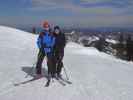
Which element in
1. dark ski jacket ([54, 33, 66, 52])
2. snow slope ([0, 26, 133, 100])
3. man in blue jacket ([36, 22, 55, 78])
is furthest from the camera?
dark ski jacket ([54, 33, 66, 52])

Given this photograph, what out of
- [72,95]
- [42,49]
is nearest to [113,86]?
[72,95]

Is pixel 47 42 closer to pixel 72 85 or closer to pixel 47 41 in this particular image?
pixel 47 41

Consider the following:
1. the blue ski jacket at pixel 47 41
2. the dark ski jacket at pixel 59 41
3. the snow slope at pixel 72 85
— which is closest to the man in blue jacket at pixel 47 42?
the blue ski jacket at pixel 47 41

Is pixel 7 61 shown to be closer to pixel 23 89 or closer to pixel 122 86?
pixel 23 89

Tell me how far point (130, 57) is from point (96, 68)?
39.2 metres

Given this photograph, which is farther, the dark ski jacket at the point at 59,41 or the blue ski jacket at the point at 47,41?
the dark ski jacket at the point at 59,41

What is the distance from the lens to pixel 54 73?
10.9m

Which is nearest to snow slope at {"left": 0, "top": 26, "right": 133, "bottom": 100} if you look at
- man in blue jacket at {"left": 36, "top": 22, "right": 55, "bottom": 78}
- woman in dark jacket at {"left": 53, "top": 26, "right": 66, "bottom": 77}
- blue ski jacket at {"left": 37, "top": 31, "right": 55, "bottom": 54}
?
man in blue jacket at {"left": 36, "top": 22, "right": 55, "bottom": 78}

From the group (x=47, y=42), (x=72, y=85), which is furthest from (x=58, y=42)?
(x=72, y=85)

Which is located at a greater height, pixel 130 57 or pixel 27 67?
pixel 27 67

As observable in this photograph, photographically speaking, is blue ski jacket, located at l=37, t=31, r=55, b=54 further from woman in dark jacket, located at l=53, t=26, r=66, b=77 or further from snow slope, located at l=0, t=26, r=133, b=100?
snow slope, located at l=0, t=26, r=133, b=100

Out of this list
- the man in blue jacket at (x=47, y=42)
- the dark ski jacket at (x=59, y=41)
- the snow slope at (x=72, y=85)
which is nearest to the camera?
the snow slope at (x=72, y=85)

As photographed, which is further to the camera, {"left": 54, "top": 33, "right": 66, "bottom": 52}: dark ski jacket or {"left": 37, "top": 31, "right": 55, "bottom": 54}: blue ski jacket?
{"left": 54, "top": 33, "right": 66, "bottom": 52}: dark ski jacket

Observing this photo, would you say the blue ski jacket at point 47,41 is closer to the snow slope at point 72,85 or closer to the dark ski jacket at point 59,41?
the dark ski jacket at point 59,41
